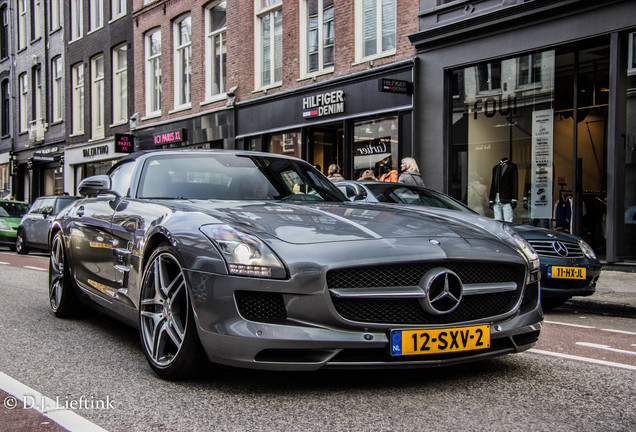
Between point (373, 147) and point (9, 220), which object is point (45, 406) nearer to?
point (373, 147)

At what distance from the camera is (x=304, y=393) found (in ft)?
10.9

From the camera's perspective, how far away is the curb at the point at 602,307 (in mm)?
7223

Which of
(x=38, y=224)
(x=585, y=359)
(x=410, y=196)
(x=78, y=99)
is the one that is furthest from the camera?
(x=78, y=99)

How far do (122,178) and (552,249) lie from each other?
14.7 feet

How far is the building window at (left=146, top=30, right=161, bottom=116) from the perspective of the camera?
24.2 metres

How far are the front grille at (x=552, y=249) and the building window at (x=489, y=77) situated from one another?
6394 mm

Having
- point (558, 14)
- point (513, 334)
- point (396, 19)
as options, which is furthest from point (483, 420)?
point (396, 19)

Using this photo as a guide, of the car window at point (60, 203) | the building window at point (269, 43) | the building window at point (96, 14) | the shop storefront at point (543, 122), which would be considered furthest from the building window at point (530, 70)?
the building window at point (96, 14)

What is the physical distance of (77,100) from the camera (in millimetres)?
29938

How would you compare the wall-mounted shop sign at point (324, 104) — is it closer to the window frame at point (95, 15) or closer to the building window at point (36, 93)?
the window frame at point (95, 15)

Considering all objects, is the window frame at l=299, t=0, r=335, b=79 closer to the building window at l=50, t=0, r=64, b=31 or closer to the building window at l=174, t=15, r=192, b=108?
the building window at l=174, t=15, r=192, b=108

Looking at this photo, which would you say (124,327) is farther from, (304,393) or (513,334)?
(513,334)

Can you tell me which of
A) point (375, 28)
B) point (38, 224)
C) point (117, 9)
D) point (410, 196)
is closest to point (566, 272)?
point (410, 196)

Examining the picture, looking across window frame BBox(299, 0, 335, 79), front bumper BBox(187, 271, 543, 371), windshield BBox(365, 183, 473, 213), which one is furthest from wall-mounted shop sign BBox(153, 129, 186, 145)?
front bumper BBox(187, 271, 543, 371)
